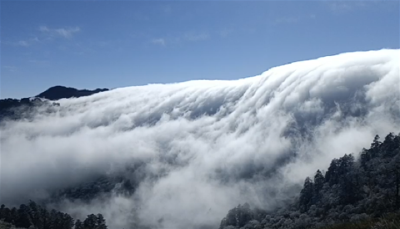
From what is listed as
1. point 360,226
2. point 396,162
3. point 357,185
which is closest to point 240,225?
point 357,185

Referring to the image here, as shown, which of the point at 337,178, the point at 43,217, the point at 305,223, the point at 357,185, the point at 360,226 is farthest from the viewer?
the point at 337,178

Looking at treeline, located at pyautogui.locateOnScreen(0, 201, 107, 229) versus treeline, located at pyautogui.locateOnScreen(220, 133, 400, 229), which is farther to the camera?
treeline, located at pyautogui.locateOnScreen(220, 133, 400, 229)

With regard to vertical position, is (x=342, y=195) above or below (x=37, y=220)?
below

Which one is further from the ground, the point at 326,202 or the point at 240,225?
the point at 326,202

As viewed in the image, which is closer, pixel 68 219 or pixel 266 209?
pixel 68 219

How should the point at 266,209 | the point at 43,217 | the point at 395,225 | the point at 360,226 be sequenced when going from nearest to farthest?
1. the point at 395,225
2. the point at 360,226
3. the point at 43,217
4. the point at 266,209

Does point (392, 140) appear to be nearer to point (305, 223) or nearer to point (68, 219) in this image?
point (305, 223)

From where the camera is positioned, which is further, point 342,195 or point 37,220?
point 342,195

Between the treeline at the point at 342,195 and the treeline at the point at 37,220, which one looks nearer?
the treeline at the point at 37,220
